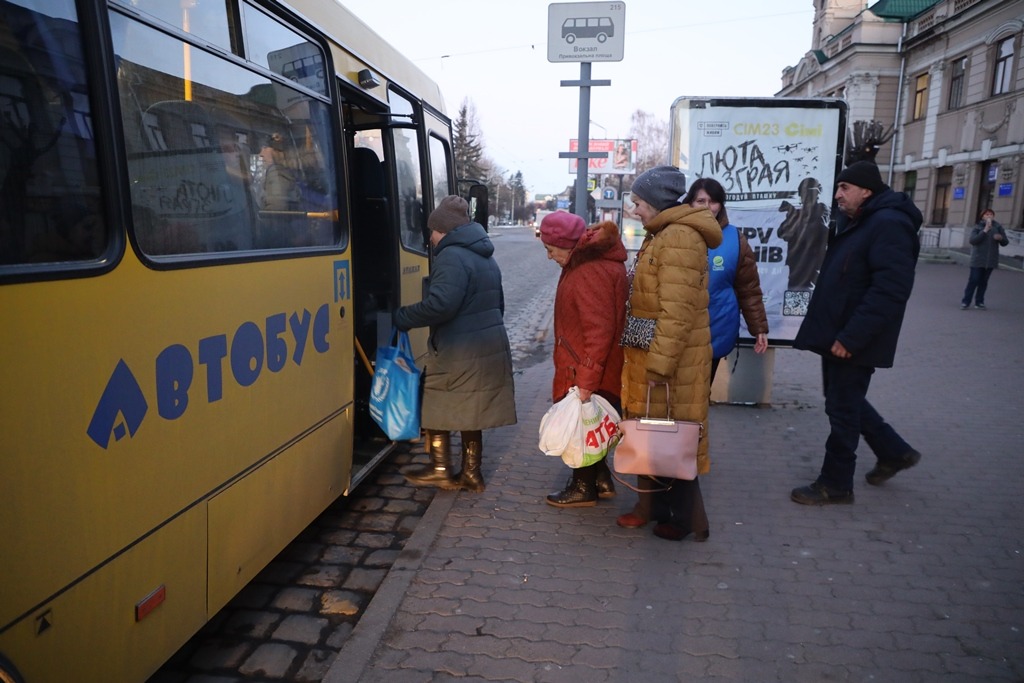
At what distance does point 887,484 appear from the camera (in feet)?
16.4

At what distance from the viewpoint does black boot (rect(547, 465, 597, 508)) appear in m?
4.61

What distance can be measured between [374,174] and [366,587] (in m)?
2.93

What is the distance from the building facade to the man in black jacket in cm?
2118

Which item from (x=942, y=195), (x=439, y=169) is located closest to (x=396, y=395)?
(x=439, y=169)

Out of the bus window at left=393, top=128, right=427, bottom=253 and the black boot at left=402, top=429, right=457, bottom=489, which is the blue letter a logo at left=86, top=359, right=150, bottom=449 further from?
the bus window at left=393, top=128, right=427, bottom=253

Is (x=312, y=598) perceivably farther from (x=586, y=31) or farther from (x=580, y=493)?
(x=586, y=31)

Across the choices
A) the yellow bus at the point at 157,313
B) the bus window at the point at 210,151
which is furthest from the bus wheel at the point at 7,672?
the bus window at the point at 210,151

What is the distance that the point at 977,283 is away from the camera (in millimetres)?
14594

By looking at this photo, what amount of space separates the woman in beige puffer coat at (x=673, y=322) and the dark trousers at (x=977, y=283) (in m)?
13.4

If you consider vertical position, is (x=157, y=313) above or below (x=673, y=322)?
above

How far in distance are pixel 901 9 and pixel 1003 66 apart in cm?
1068

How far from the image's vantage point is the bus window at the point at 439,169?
6.11 meters

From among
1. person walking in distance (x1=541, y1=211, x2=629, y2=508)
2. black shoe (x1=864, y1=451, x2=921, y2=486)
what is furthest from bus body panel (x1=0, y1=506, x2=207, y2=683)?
black shoe (x1=864, y1=451, x2=921, y2=486)

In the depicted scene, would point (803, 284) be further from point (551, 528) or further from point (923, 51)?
point (923, 51)
